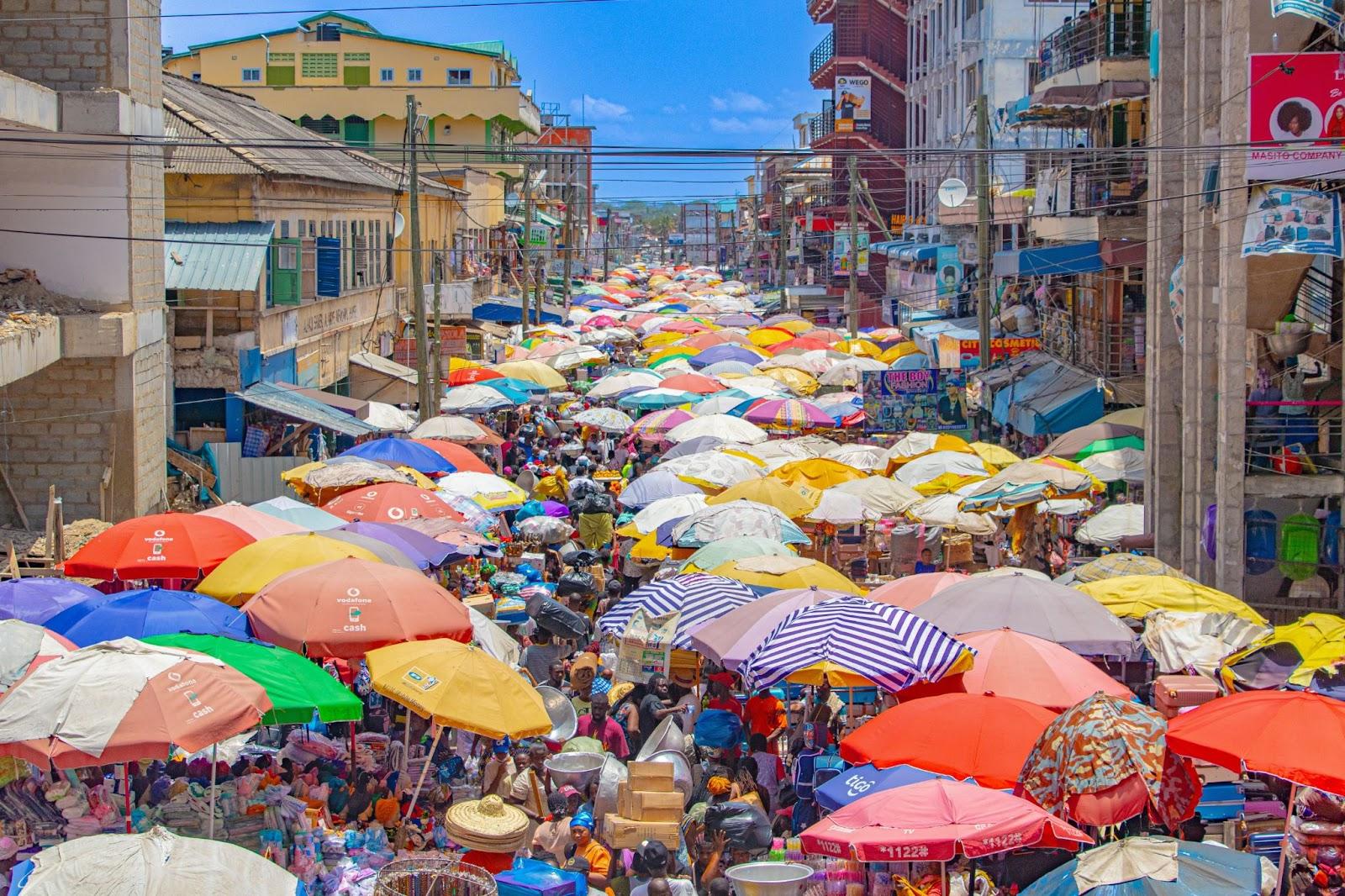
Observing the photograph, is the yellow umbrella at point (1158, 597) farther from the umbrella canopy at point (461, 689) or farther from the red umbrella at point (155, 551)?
the red umbrella at point (155, 551)

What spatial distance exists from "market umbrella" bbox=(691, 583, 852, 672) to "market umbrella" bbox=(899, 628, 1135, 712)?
4.47 feet

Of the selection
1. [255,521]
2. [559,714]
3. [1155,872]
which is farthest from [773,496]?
[1155,872]

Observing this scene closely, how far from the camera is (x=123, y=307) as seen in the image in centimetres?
2166

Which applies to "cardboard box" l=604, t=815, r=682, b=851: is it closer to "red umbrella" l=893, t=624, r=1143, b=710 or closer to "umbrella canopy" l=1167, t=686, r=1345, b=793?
"red umbrella" l=893, t=624, r=1143, b=710

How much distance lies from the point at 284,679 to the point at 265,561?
3600 millimetres

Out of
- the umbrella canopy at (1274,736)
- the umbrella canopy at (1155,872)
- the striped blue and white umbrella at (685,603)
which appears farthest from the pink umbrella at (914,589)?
the umbrella canopy at (1155,872)

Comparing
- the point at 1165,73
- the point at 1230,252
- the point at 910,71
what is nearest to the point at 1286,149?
the point at 1230,252

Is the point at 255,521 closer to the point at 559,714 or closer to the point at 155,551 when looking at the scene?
the point at 155,551

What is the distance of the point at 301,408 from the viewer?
2644 centimetres

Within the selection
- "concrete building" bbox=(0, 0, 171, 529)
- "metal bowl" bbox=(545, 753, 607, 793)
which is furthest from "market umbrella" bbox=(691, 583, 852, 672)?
"concrete building" bbox=(0, 0, 171, 529)

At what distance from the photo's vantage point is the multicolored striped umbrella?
91.8ft

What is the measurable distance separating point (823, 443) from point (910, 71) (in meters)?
46.9

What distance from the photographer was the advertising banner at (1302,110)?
57.9ft

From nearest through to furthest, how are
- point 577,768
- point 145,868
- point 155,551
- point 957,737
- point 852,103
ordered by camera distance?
1. point 145,868
2. point 957,737
3. point 577,768
4. point 155,551
5. point 852,103
